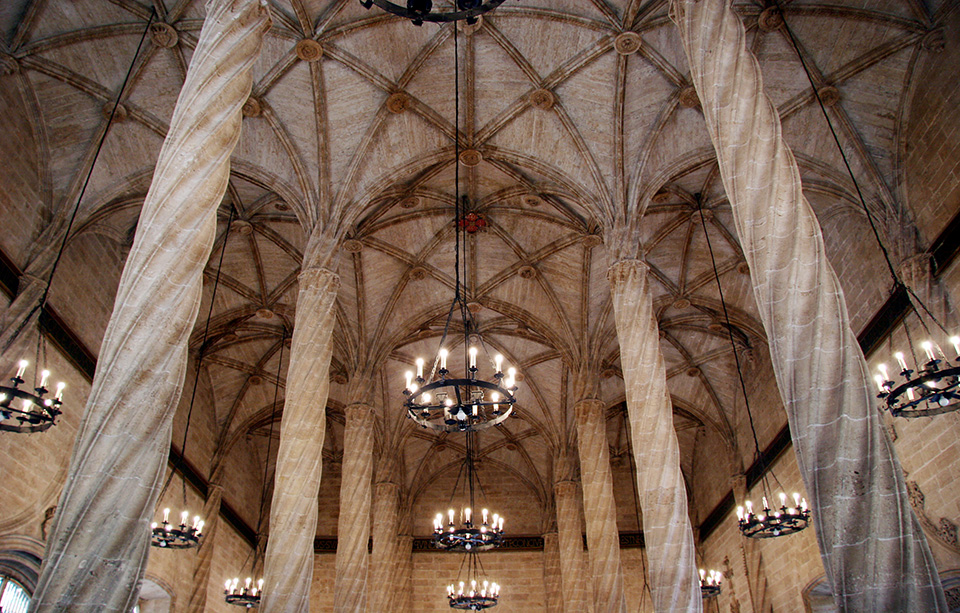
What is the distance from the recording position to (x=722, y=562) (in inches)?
829

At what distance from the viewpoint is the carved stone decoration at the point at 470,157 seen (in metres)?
15.0

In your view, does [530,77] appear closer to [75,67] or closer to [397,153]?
[397,153]

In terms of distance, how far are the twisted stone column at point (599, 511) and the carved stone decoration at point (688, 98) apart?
7232mm

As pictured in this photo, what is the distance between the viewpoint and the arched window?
11.8 metres

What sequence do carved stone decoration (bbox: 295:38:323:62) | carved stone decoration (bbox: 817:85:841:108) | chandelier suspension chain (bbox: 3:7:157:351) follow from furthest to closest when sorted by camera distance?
carved stone decoration (bbox: 817:85:841:108), carved stone decoration (bbox: 295:38:323:62), chandelier suspension chain (bbox: 3:7:157:351)

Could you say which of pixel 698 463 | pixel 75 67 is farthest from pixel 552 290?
pixel 75 67

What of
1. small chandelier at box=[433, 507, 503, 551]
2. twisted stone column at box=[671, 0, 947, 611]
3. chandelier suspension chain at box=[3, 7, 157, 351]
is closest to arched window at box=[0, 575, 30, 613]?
chandelier suspension chain at box=[3, 7, 157, 351]

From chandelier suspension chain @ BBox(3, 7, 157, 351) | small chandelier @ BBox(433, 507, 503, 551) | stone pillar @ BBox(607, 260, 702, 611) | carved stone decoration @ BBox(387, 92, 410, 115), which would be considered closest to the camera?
stone pillar @ BBox(607, 260, 702, 611)

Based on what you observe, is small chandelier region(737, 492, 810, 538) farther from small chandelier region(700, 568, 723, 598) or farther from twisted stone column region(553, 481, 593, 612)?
twisted stone column region(553, 481, 593, 612)

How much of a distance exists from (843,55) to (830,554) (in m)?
11.2

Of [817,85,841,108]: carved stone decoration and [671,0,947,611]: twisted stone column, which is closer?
[671,0,947,611]: twisted stone column

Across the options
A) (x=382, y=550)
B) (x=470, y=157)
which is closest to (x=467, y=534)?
(x=382, y=550)

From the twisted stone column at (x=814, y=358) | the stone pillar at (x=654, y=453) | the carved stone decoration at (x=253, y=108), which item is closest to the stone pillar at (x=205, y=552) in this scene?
the carved stone decoration at (x=253, y=108)

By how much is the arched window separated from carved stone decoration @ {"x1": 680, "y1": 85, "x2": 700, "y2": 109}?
15.3 meters
